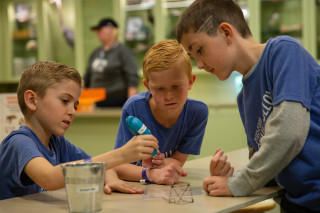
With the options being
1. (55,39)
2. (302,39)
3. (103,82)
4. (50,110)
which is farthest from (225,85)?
(50,110)

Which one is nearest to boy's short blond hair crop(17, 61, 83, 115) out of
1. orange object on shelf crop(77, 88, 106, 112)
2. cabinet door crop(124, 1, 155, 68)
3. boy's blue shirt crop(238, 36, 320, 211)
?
boy's blue shirt crop(238, 36, 320, 211)

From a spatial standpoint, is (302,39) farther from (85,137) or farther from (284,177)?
(284,177)

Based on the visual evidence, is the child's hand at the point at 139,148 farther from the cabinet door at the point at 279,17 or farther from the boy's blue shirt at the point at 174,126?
the cabinet door at the point at 279,17

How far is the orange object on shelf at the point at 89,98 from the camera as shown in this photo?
4305 millimetres

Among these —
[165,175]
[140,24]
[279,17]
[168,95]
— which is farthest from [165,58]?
[140,24]

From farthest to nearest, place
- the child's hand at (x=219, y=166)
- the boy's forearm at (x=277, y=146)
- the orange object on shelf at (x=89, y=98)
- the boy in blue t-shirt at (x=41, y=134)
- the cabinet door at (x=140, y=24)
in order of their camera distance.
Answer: the cabinet door at (x=140, y=24)
the orange object on shelf at (x=89, y=98)
the child's hand at (x=219, y=166)
the boy in blue t-shirt at (x=41, y=134)
the boy's forearm at (x=277, y=146)

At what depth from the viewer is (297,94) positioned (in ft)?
3.77

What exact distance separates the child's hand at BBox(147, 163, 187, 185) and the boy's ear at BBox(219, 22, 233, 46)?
1.52 feet

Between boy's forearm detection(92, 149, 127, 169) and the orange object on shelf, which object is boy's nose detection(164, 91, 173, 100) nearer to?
boy's forearm detection(92, 149, 127, 169)

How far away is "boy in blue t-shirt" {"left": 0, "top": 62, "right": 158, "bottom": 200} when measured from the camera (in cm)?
126

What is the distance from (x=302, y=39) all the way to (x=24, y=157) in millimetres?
4703

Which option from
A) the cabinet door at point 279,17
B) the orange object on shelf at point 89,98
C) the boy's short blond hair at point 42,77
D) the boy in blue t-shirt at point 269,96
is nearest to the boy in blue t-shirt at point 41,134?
the boy's short blond hair at point 42,77

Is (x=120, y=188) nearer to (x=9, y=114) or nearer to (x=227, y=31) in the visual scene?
(x=227, y=31)

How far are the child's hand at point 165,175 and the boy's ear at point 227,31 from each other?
1.52ft
